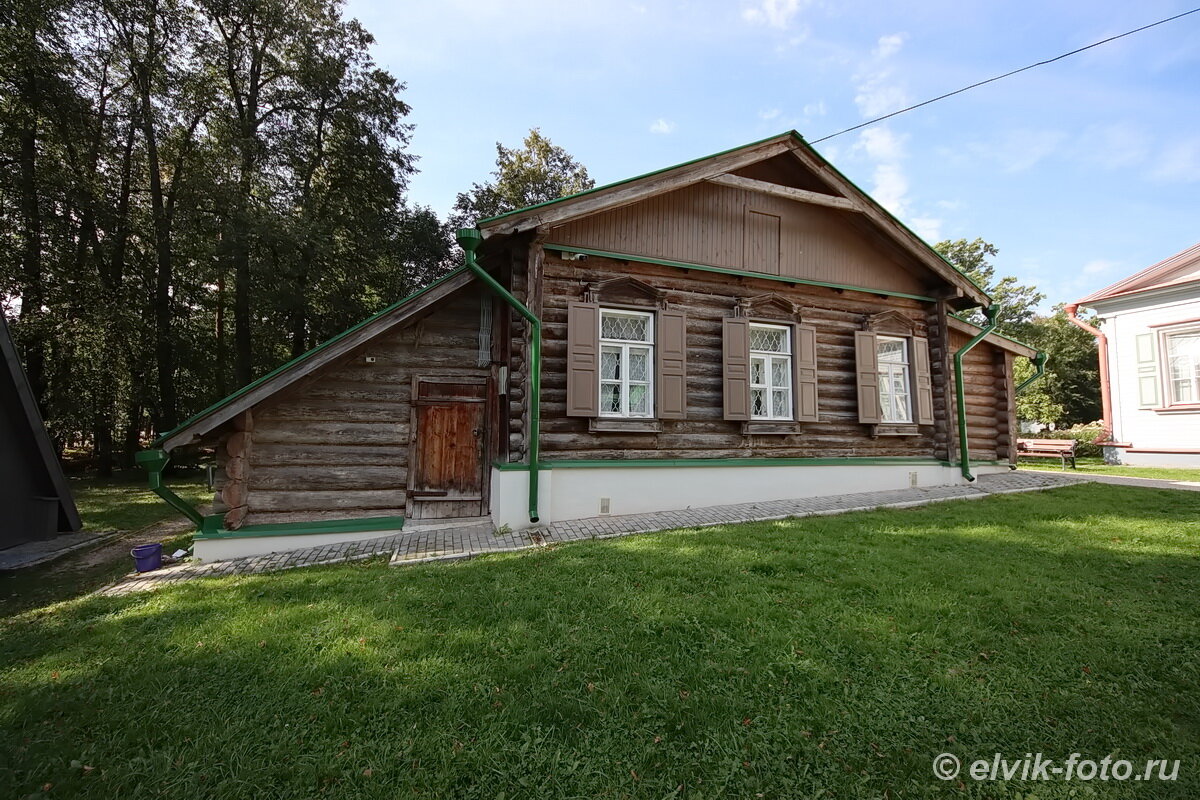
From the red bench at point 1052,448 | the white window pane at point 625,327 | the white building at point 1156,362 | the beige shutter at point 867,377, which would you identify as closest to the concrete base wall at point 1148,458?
the white building at point 1156,362

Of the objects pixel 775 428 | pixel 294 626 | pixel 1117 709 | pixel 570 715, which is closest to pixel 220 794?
pixel 570 715

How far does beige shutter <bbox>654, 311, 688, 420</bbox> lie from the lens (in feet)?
26.5

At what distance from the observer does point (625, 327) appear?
27.1 feet

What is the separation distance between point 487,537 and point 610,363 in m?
3.34

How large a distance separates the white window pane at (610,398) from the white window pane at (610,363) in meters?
0.15

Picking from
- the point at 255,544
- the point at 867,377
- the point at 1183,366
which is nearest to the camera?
the point at 255,544

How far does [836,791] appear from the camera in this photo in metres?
2.11

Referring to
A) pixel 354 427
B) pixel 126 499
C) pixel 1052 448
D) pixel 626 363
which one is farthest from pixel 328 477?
pixel 1052 448

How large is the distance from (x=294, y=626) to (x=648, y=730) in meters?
3.00

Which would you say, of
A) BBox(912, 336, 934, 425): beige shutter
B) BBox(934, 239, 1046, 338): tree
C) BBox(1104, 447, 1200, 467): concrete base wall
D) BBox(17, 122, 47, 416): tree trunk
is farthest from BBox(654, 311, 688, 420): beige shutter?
BBox(934, 239, 1046, 338): tree

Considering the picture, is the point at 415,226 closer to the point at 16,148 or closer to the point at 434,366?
the point at 16,148

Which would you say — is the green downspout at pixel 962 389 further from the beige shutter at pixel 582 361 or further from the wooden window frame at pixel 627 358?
the beige shutter at pixel 582 361

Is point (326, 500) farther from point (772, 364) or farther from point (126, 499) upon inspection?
point (126, 499)

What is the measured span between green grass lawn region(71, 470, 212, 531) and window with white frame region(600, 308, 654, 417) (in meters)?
10.4
